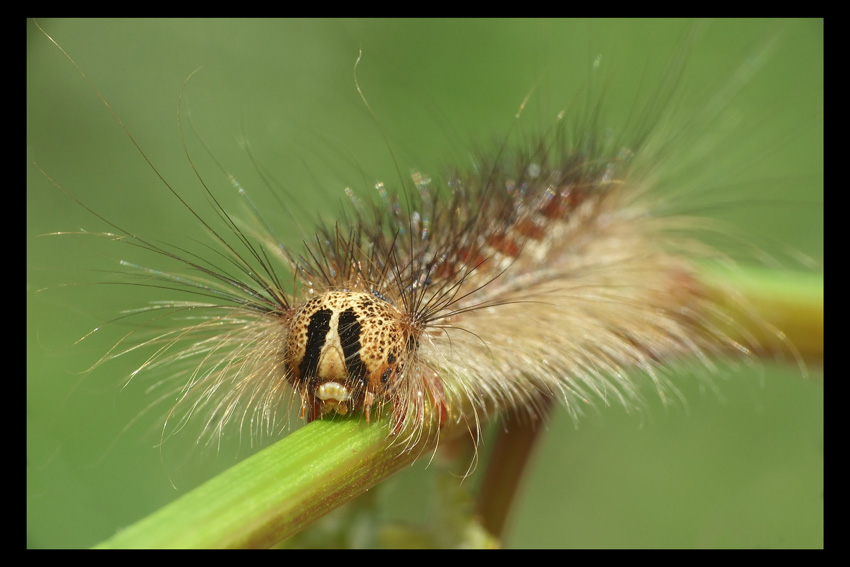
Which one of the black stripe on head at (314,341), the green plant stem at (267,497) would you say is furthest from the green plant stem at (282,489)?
the black stripe on head at (314,341)

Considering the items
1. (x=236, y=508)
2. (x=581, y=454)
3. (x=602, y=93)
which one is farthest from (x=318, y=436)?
(x=602, y=93)

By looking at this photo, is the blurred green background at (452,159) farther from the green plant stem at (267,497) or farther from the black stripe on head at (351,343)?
the green plant stem at (267,497)

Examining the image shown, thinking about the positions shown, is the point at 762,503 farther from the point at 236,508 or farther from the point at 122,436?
the point at 236,508

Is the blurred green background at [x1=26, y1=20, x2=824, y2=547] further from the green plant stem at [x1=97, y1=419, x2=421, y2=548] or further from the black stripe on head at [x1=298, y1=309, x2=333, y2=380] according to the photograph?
the green plant stem at [x1=97, y1=419, x2=421, y2=548]

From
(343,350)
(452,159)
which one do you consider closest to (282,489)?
(343,350)

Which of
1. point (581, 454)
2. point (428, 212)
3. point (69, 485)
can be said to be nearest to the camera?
point (69, 485)

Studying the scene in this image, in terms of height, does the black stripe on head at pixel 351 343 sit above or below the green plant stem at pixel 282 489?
above

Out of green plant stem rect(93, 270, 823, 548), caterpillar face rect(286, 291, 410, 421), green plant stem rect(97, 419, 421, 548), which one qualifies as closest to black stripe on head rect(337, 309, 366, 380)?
caterpillar face rect(286, 291, 410, 421)

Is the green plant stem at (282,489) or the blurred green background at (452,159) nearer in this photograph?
the green plant stem at (282,489)
